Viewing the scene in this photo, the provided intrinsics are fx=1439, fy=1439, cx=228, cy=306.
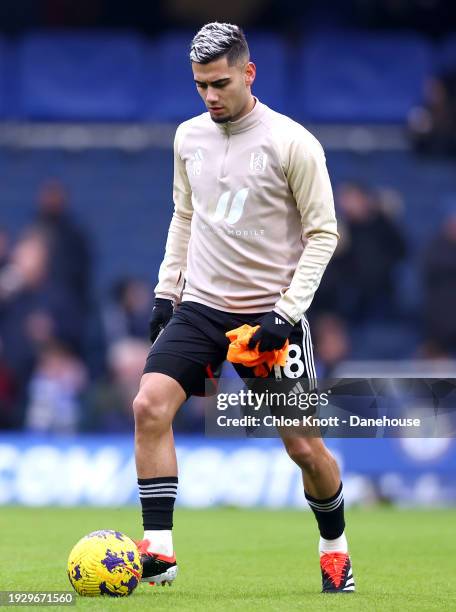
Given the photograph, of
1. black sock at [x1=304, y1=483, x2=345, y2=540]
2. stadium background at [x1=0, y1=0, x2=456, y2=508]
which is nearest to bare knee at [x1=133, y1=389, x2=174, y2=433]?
black sock at [x1=304, y1=483, x2=345, y2=540]

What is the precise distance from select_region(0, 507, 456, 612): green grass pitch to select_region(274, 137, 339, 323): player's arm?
50.7 inches

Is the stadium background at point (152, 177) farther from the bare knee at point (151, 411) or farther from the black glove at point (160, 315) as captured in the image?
the bare knee at point (151, 411)

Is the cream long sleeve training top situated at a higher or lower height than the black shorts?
higher

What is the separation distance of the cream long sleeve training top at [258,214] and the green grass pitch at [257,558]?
1.29 metres

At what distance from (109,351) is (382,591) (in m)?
10.2

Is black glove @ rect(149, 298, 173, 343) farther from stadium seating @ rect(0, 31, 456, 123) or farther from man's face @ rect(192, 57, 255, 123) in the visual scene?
stadium seating @ rect(0, 31, 456, 123)

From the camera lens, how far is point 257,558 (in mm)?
8656

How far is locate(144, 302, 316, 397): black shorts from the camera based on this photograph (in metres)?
6.41

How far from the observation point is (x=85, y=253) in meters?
17.0

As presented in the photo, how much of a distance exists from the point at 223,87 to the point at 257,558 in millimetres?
3362

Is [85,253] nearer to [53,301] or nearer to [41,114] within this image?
[53,301]

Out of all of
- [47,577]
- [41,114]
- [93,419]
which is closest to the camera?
[47,577]

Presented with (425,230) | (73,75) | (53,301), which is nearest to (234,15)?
(73,75)

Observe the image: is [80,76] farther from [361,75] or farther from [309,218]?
[309,218]
